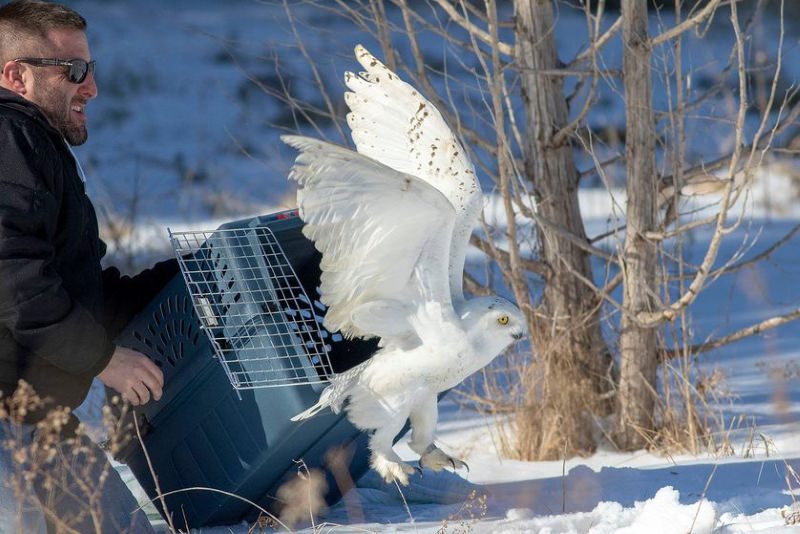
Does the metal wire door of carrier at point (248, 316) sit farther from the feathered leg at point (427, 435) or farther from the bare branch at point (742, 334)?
the bare branch at point (742, 334)

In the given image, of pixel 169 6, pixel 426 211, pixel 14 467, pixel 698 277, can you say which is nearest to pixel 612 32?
pixel 698 277

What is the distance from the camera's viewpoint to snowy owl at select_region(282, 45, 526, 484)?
2428 millimetres

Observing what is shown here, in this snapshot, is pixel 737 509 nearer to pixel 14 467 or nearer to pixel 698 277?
pixel 698 277

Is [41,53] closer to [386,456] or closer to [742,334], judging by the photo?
[386,456]

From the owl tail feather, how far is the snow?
12.7 inches

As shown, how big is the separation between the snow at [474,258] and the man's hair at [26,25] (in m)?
0.91

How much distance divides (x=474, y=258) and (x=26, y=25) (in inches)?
190

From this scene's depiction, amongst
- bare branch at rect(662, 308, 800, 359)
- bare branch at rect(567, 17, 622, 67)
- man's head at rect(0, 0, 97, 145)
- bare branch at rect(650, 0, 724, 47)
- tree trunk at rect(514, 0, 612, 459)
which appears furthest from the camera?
tree trunk at rect(514, 0, 612, 459)

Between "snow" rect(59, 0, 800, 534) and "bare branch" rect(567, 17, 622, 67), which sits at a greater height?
"bare branch" rect(567, 17, 622, 67)

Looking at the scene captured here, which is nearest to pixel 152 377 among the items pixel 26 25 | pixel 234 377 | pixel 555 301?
pixel 234 377

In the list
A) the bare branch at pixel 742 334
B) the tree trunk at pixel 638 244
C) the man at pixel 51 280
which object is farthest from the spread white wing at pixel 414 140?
the bare branch at pixel 742 334

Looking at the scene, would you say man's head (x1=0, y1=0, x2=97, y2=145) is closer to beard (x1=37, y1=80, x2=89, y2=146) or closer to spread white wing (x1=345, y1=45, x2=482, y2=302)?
beard (x1=37, y1=80, x2=89, y2=146)

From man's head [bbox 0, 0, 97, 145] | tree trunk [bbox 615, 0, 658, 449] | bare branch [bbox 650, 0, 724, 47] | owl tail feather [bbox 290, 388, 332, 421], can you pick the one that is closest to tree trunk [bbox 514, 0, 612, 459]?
tree trunk [bbox 615, 0, 658, 449]

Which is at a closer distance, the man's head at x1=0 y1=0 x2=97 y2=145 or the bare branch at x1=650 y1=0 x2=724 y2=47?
the man's head at x1=0 y1=0 x2=97 y2=145
